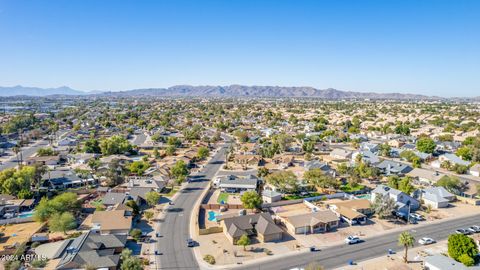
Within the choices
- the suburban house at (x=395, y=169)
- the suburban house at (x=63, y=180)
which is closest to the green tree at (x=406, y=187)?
the suburban house at (x=395, y=169)

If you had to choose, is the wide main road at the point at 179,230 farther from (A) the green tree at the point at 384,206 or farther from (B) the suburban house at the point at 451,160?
Result: (B) the suburban house at the point at 451,160

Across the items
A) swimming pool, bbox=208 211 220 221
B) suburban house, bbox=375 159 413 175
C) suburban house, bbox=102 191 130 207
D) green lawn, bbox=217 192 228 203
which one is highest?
suburban house, bbox=375 159 413 175

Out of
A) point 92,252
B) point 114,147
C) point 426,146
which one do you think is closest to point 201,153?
point 114,147

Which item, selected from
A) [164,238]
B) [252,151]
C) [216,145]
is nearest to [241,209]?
[164,238]

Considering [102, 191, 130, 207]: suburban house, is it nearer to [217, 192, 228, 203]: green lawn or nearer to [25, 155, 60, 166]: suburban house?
[217, 192, 228, 203]: green lawn

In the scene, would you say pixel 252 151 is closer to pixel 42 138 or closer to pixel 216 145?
pixel 216 145

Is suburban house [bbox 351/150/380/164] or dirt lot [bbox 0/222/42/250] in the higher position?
suburban house [bbox 351/150/380/164]

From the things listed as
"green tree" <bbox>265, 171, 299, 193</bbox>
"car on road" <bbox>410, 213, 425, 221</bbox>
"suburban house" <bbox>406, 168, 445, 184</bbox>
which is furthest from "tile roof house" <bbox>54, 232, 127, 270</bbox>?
"suburban house" <bbox>406, 168, 445, 184</bbox>
